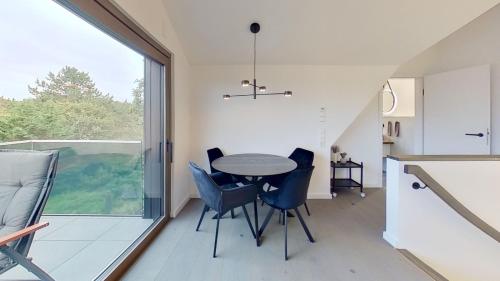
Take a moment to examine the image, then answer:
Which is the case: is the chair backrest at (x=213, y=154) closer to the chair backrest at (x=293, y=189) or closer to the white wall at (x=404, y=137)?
the chair backrest at (x=293, y=189)

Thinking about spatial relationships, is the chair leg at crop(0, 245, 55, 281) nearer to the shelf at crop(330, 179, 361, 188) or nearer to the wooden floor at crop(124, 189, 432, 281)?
the wooden floor at crop(124, 189, 432, 281)

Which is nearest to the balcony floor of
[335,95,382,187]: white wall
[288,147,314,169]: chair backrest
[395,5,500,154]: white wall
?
[288,147,314,169]: chair backrest

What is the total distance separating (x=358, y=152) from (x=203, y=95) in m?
3.07

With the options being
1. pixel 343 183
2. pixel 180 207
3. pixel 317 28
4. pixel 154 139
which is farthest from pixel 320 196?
pixel 154 139

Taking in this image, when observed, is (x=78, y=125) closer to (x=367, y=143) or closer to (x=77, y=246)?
(x=77, y=246)

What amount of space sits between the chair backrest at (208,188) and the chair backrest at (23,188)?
116 cm

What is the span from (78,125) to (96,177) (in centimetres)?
47

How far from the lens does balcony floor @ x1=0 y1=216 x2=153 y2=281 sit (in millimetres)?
1475

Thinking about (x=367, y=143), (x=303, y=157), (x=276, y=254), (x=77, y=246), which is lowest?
(x=276, y=254)

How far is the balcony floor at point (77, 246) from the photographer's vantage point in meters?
1.47

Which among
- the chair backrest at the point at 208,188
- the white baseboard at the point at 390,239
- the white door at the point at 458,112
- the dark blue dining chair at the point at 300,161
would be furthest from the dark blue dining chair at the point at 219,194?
the white door at the point at 458,112

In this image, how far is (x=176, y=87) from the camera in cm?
328

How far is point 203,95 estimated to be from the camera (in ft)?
13.3

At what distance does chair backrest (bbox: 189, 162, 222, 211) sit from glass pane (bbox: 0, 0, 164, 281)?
0.73 meters
